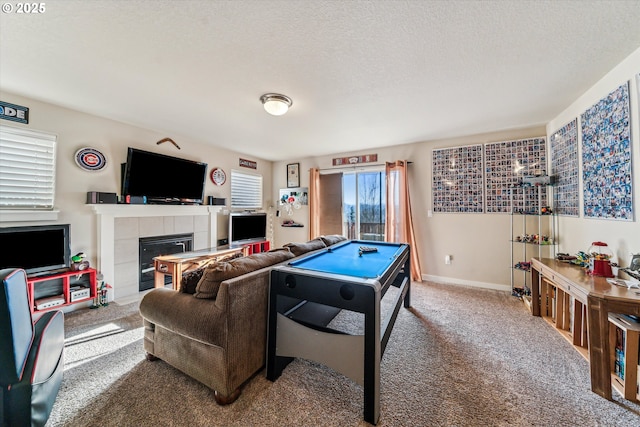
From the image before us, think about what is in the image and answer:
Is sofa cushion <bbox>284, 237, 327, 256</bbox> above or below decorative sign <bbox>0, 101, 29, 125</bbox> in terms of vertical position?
below

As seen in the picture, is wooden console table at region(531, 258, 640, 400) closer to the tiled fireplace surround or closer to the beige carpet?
the beige carpet

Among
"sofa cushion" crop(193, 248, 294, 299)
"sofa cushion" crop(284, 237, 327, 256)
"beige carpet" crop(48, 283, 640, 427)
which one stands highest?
"sofa cushion" crop(284, 237, 327, 256)

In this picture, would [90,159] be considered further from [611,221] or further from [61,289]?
[611,221]

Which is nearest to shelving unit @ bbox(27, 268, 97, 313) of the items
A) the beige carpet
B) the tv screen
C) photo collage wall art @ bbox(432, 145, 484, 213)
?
the beige carpet

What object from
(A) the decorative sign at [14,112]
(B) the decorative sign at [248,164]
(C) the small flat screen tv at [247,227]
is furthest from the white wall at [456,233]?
(A) the decorative sign at [14,112]

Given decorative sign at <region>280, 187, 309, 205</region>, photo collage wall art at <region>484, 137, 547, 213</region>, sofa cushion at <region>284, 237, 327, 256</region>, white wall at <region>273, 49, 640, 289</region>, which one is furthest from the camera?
decorative sign at <region>280, 187, 309, 205</region>

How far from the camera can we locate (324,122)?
3320 mm

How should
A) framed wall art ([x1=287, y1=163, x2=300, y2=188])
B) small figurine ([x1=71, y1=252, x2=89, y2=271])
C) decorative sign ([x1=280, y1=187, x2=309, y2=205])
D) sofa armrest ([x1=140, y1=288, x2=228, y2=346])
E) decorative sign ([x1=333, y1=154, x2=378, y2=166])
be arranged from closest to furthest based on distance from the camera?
sofa armrest ([x1=140, y1=288, x2=228, y2=346])
small figurine ([x1=71, y1=252, x2=89, y2=271])
decorative sign ([x1=333, y1=154, x2=378, y2=166])
decorative sign ([x1=280, y1=187, x2=309, y2=205])
framed wall art ([x1=287, y1=163, x2=300, y2=188])

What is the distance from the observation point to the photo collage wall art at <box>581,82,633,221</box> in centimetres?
197

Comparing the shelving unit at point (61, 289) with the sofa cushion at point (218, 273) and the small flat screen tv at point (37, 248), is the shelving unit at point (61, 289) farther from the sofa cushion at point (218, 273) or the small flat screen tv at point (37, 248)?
the sofa cushion at point (218, 273)

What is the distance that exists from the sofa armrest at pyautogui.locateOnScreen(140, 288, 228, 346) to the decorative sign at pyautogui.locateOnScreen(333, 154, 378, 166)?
156 inches

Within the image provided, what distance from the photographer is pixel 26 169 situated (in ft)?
8.65

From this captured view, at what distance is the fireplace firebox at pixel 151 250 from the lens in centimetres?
353

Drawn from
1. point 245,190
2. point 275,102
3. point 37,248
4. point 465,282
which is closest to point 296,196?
point 245,190
